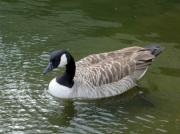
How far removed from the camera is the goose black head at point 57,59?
974cm

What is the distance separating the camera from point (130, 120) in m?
9.28

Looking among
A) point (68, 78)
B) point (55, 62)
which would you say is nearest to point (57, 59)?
point (55, 62)

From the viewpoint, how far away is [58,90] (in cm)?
996

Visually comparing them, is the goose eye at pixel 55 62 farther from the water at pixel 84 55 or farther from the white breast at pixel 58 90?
the water at pixel 84 55

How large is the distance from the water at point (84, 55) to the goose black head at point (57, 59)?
57 cm

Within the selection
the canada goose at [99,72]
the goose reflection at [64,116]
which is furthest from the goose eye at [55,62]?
the goose reflection at [64,116]

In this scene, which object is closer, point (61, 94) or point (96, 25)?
point (61, 94)

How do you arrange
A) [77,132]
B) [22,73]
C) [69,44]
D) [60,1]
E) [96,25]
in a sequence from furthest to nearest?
[60,1] → [96,25] → [69,44] → [22,73] → [77,132]

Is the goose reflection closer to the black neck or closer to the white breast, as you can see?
the white breast

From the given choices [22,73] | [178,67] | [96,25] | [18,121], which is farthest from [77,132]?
[96,25]

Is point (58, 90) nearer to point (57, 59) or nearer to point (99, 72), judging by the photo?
point (57, 59)

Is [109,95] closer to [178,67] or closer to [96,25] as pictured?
[178,67]

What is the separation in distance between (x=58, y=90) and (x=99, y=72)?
2.88 feet

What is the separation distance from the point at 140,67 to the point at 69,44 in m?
2.31
